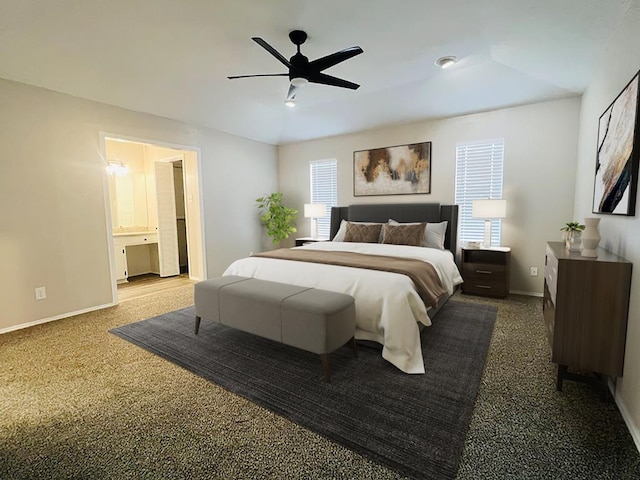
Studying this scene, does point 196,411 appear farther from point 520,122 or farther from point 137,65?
point 520,122

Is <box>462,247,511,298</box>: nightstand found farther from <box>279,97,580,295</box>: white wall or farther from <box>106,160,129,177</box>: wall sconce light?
<box>106,160,129,177</box>: wall sconce light

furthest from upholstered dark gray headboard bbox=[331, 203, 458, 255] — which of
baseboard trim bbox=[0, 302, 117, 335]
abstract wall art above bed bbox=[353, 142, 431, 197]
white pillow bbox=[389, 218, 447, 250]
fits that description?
baseboard trim bbox=[0, 302, 117, 335]

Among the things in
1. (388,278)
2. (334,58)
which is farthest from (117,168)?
(388,278)

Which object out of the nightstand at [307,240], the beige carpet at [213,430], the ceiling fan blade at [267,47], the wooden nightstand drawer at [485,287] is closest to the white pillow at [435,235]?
the wooden nightstand drawer at [485,287]

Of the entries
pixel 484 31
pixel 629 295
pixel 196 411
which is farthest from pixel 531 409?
pixel 484 31

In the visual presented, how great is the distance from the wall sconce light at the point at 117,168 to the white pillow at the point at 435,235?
526 centimetres

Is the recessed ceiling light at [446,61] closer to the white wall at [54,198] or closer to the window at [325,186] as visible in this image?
the window at [325,186]

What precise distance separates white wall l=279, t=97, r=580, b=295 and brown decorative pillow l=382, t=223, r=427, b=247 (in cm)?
83

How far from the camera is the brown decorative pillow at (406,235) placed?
13.8ft

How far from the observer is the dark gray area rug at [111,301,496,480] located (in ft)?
5.28

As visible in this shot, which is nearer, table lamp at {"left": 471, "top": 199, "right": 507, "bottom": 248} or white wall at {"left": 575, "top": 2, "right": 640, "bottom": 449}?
white wall at {"left": 575, "top": 2, "right": 640, "bottom": 449}

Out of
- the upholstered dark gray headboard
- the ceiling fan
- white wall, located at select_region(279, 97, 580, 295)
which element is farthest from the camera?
the upholstered dark gray headboard

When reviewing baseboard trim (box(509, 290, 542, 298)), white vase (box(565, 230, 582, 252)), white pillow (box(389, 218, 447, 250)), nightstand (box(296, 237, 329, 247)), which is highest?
white vase (box(565, 230, 582, 252))

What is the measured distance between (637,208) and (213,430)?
108 inches
